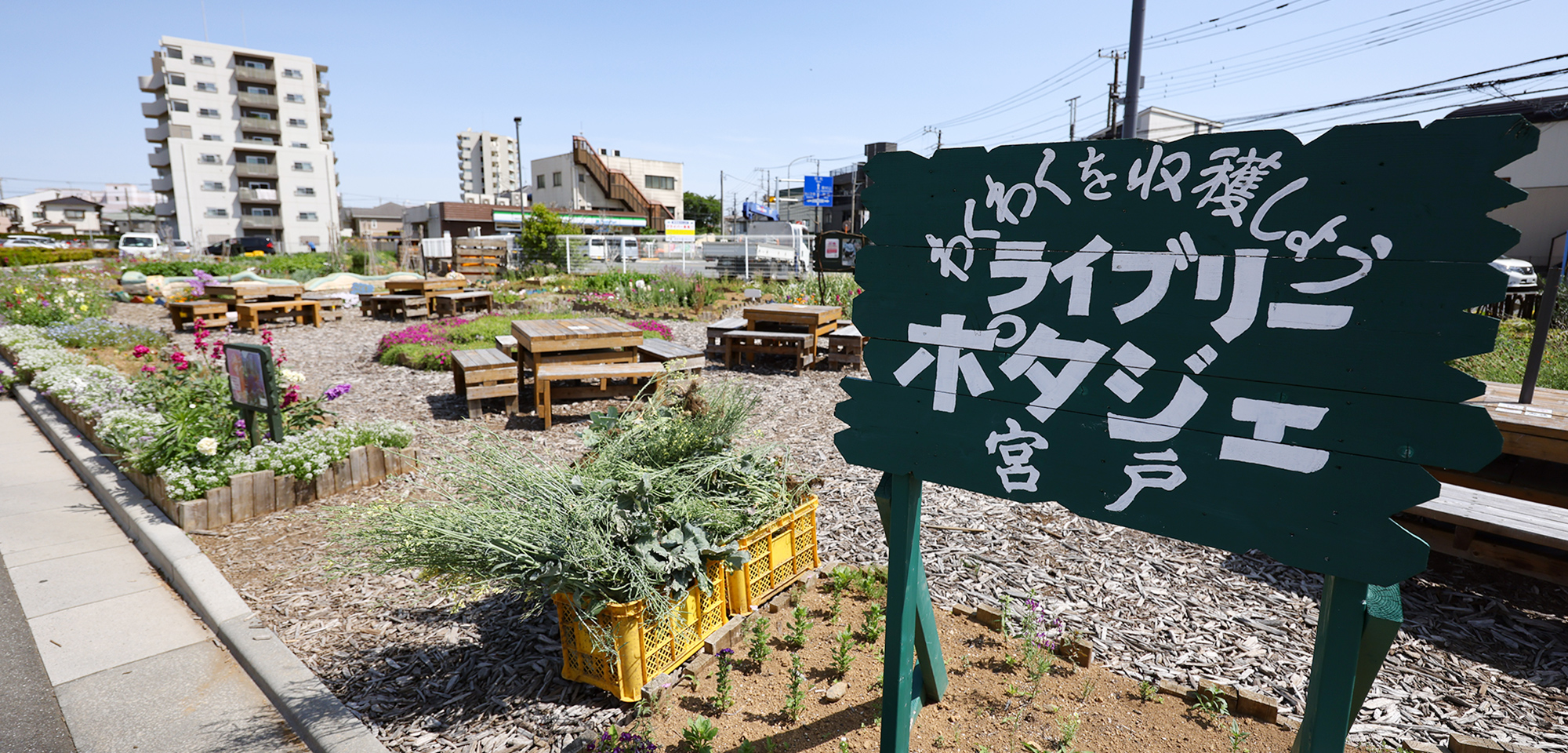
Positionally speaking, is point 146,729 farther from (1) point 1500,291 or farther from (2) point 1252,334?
(1) point 1500,291

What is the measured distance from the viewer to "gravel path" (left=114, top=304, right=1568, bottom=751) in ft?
8.93

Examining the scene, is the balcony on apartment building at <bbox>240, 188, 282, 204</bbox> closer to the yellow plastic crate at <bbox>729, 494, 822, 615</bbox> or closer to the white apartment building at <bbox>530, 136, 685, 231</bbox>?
the white apartment building at <bbox>530, 136, 685, 231</bbox>

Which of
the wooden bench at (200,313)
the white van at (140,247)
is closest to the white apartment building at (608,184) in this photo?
the white van at (140,247)

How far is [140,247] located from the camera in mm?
32656

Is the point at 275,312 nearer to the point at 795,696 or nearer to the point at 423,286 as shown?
the point at 423,286

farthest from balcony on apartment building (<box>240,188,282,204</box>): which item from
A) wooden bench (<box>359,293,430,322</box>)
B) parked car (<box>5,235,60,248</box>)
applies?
wooden bench (<box>359,293,430,322</box>)

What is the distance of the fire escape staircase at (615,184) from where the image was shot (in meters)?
52.2

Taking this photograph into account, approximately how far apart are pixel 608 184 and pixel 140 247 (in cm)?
2738

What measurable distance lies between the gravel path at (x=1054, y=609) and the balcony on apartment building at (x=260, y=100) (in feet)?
197

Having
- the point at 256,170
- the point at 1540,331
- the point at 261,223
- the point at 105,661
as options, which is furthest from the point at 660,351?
the point at 256,170

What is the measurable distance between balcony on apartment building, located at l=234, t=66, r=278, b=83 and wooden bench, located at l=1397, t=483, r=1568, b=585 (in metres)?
64.9

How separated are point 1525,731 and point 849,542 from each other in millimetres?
2864

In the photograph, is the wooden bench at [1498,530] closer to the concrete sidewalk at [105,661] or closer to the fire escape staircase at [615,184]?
the concrete sidewalk at [105,661]

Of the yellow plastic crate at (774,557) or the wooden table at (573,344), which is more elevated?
the wooden table at (573,344)
